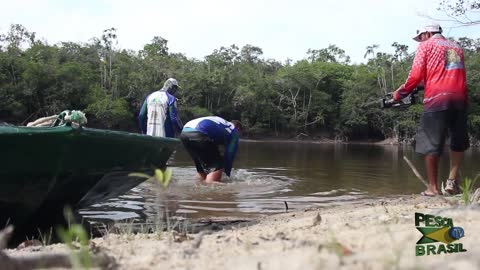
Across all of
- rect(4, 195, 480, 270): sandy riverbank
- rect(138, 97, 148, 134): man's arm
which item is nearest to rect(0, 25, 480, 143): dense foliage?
rect(138, 97, 148, 134): man's arm

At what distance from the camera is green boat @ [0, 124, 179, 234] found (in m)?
Result: 3.54

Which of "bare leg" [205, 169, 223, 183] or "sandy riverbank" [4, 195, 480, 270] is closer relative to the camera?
"sandy riverbank" [4, 195, 480, 270]

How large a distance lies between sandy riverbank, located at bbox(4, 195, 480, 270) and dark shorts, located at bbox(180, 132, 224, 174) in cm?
380

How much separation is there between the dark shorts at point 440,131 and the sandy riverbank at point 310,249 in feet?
5.04

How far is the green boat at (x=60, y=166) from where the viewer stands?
3.54 m

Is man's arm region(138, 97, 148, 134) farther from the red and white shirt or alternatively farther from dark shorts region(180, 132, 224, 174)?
the red and white shirt

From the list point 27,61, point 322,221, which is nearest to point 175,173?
point 322,221

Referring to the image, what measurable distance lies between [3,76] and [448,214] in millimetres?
40065

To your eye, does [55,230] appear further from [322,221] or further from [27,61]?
[27,61]

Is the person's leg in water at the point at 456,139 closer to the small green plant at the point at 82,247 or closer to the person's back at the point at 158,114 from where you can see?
the person's back at the point at 158,114

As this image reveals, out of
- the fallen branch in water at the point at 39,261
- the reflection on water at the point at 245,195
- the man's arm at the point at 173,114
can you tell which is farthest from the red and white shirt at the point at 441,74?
the fallen branch in water at the point at 39,261

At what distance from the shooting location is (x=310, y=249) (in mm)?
2086

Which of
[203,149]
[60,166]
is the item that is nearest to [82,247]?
[60,166]

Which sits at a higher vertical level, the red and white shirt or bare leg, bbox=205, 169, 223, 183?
the red and white shirt
